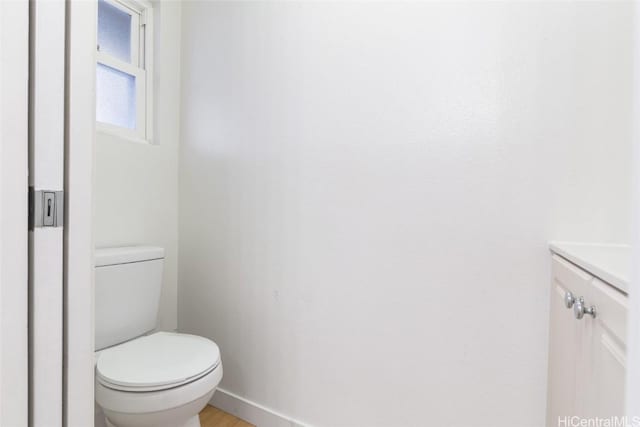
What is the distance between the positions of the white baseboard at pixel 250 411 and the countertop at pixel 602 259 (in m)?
1.20

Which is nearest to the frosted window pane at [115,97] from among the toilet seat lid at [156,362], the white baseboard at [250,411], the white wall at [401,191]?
the white wall at [401,191]

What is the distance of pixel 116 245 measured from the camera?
1.49 meters

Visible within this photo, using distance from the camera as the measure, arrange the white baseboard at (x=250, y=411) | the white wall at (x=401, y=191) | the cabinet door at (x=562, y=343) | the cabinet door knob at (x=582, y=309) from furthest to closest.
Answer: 1. the white baseboard at (x=250, y=411)
2. the white wall at (x=401, y=191)
3. the cabinet door at (x=562, y=343)
4. the cabinet door knob at (x=582, y=309)

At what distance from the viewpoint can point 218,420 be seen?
154 cm

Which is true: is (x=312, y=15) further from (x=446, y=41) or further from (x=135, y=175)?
(x=135, y=175)

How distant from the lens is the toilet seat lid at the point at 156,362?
1016 millimetres

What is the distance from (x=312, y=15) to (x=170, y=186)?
3.71 ft

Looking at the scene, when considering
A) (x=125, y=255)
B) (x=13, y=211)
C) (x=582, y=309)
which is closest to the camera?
(x=13, y=211)

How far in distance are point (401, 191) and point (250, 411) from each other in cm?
125

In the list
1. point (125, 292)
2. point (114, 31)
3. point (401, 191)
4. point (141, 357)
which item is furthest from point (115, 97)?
point (401, 191)

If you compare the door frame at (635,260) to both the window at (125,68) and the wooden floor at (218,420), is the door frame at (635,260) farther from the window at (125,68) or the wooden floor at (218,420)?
the window at (125,68)

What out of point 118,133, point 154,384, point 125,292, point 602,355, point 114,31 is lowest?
point 154,384

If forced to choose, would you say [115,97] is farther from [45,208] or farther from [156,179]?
Result: [45,208]

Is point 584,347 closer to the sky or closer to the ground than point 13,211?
closer to the ground
